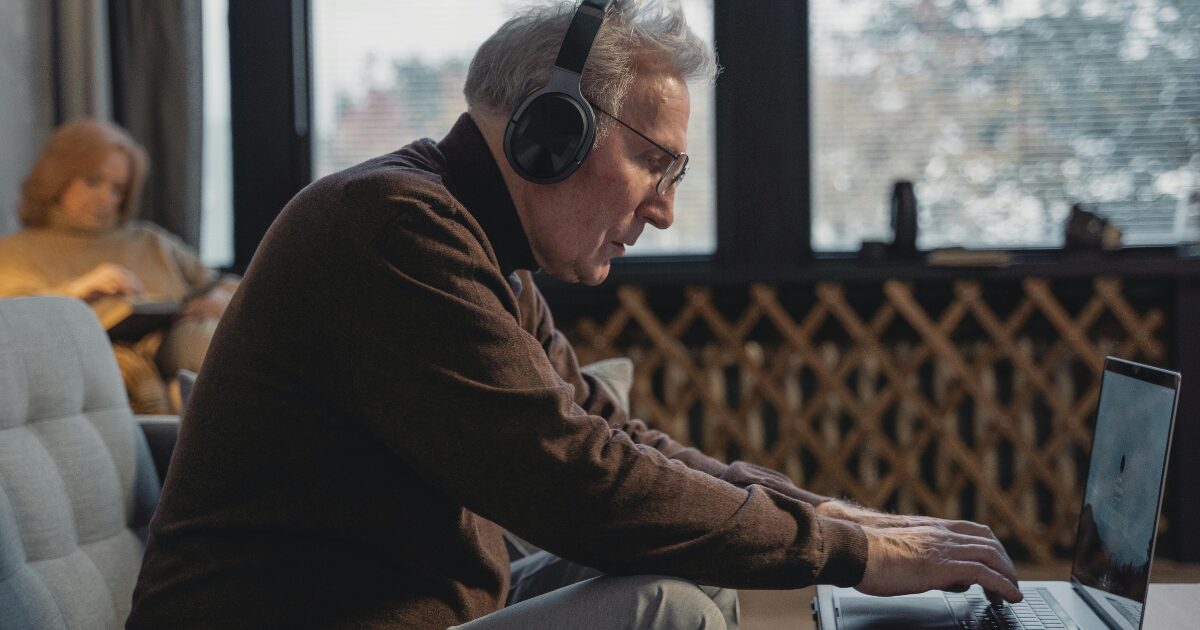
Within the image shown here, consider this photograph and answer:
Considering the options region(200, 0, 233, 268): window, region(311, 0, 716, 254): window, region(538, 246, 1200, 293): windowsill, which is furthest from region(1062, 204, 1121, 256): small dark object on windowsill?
region(200, 0, 233, 268): window

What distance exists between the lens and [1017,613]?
1.08m

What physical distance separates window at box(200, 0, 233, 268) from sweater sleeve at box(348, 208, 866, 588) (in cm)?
239

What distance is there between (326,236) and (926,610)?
0.68 m

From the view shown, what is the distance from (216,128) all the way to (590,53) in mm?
Answer: 2362

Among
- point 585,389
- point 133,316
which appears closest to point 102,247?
point 133,316

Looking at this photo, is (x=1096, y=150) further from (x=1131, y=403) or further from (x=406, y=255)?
(x=406, y=255)

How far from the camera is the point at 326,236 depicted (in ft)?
3.07

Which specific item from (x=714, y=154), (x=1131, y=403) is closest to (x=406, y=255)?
(x=1131, y=403)

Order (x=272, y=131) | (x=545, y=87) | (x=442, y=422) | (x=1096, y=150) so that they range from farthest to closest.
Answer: (x=272, y=131), (x=1096, y=150), (x=545, y=87), (x=442, y=422)

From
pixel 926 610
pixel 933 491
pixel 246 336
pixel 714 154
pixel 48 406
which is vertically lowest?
pixel 933 491

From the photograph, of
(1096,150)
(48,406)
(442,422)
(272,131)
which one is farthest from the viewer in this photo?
(272,131)

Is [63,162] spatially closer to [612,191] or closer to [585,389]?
[585,389]

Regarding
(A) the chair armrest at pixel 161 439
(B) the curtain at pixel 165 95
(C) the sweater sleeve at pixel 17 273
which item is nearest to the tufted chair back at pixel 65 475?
(A) the chair armrest at pixel 161 439

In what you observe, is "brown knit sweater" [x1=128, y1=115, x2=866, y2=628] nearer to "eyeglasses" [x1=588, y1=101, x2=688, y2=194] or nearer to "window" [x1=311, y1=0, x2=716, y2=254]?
"eyeglasses" [x1=588, y1=101, x2=688, y2=194]
